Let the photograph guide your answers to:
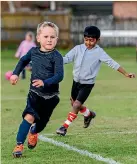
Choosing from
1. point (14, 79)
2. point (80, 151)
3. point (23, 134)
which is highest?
point (14, 79)

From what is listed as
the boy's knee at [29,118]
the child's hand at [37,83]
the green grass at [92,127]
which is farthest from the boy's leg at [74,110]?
the child's hand at [37,83]

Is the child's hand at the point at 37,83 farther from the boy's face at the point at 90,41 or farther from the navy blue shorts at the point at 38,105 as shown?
the boy's face at the point at 90,41

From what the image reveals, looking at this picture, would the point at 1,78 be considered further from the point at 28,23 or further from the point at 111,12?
the point at 111,12

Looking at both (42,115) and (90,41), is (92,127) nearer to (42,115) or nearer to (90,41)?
(90,41)

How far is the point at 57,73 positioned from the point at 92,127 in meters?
3.29

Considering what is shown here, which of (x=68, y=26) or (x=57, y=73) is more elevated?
(x=57, y=73)

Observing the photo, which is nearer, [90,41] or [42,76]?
[42,76]

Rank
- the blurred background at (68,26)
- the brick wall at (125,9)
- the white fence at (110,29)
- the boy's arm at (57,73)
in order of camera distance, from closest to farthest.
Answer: the boy's arm at (57,73) < the blurred background at (68,26) < the white fence at (110,29) < the brick wall at (125,9)

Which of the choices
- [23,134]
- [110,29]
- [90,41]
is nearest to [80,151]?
[23,134]

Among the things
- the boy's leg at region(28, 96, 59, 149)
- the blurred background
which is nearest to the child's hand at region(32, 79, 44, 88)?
the boy's leg at region(28, 96, 59, 149)

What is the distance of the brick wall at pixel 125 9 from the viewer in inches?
2042

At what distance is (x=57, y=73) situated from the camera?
9172mm

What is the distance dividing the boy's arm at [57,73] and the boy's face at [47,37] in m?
0.17

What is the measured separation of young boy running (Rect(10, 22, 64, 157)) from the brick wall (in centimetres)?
4264
